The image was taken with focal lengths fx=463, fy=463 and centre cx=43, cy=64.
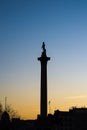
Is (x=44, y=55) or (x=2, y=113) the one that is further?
(x=2, y=113)

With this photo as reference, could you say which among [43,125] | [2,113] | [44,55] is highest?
[44,55]

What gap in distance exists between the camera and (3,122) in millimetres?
113750

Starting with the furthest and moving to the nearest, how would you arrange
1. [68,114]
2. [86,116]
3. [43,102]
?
[68,114], [86,116], [43,102]

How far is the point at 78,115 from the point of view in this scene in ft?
437

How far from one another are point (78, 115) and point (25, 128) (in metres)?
15.7

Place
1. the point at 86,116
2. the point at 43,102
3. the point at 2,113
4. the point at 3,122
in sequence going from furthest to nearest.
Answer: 1. the point at 86,116
2. the point at 2,113
3. the point at 3,122
4. the point at 43,102

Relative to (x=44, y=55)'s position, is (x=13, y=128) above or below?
below

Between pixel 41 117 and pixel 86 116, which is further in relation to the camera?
pixel 86 116

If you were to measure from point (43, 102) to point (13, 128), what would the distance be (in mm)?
20436

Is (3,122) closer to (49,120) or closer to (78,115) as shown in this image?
(49,120)

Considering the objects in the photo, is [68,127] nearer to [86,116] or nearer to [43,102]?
[86,116]

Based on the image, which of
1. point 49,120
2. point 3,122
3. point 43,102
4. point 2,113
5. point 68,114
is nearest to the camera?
point 43,102

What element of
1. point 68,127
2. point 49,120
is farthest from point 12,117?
point 49,120

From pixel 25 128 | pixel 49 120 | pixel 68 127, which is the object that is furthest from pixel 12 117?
pixel 49 120
